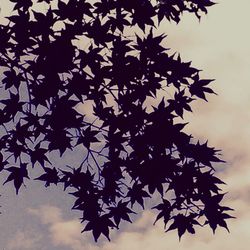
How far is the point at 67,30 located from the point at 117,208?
66.9 inches

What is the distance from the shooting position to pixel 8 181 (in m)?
4.00

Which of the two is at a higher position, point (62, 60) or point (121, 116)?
point (62, 60)

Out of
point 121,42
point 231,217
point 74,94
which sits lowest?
point 231,217

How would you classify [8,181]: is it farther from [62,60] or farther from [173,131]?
[173,131]

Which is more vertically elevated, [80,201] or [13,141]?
[13,141]

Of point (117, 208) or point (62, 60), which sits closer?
point (62, 60)

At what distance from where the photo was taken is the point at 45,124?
→ 388 centimetres

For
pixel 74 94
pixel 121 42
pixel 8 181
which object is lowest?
pixel 8 181

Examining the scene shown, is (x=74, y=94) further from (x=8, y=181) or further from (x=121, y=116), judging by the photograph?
(x=8, y=181)

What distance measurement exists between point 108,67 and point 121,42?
0.27m

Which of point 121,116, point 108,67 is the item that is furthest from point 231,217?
point 108,67

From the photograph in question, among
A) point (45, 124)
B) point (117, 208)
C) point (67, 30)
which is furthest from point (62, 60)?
point (117, 208)

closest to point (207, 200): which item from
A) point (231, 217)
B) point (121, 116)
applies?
point (231, 217)

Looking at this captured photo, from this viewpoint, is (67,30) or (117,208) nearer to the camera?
(67,30)
